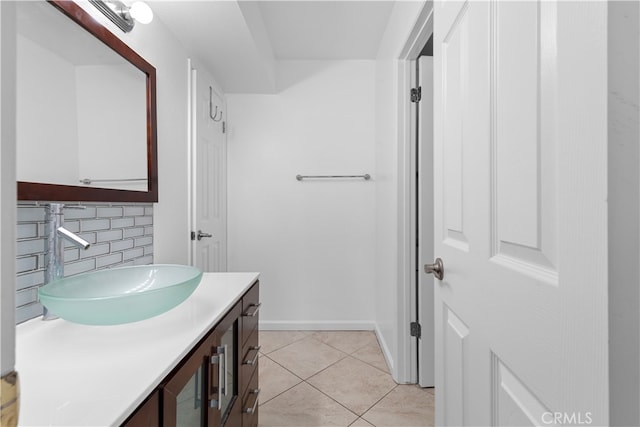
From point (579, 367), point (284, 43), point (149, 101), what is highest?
point (284, 43)

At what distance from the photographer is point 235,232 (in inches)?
104

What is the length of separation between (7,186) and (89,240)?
1026 millimetres

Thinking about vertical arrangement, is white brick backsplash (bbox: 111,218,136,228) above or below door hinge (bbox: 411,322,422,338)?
above

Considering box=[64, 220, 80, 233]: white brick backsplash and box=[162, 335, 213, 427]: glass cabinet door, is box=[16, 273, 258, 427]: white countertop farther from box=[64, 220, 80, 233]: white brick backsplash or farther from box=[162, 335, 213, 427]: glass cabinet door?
box=[64, 220, 80, 233]: white brick backsplash

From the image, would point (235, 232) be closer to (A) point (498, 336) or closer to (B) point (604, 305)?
(A) point (498, 336)

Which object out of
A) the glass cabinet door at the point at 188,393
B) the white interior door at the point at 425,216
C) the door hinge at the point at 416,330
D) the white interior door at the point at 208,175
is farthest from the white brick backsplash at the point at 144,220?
the door hinge at the point at 416,330

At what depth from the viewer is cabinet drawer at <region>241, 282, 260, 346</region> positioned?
122 cm

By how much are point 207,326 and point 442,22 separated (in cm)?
114

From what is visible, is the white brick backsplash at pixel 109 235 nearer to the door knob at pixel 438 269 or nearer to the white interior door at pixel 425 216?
the door knob at pixel 438 269

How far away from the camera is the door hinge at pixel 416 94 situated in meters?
1.81

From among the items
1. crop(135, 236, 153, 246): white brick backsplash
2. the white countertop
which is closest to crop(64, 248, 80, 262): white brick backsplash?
the white countertop

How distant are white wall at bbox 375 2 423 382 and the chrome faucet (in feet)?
5.17

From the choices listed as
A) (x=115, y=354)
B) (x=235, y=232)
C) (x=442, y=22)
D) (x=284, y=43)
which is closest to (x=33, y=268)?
(x=115, y=354)

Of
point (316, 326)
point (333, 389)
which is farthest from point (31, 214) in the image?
point (316, 326)
